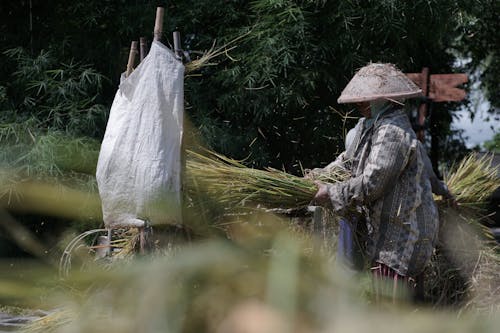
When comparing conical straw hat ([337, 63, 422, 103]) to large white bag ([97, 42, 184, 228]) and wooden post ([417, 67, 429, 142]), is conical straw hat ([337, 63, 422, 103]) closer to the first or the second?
large white bag ([97, 42, 184, 228])

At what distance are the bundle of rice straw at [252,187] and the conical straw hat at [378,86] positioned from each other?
39cm

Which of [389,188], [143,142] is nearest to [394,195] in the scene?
[389,188]

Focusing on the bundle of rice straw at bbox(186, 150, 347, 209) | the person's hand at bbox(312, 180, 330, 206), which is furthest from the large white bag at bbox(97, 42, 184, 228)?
the person's hand at bbox(312, 180, 330, 206)

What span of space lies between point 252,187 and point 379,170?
21.1 inches

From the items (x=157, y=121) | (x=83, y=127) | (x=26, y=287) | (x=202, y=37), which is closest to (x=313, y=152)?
(x=202, y=37)

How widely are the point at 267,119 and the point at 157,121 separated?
11.9 ft

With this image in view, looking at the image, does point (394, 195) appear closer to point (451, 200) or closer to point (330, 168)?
point (330, 168)

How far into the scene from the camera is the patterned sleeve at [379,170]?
3154 millimetres

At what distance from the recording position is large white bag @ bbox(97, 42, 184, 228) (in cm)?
350

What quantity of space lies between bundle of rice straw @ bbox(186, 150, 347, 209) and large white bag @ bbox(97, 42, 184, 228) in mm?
148

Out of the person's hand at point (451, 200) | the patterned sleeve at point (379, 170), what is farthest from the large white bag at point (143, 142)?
the person's hand at point (451, 200)

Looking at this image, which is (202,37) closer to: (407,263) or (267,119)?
(267,119)

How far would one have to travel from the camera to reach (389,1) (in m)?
6.89

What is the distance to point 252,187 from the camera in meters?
3.40
